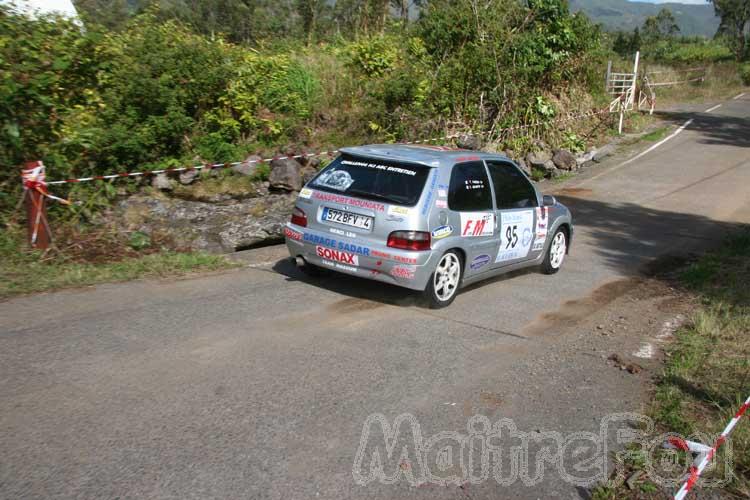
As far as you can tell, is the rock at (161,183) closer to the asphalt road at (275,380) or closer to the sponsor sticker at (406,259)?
the asphalt road at (275,380)

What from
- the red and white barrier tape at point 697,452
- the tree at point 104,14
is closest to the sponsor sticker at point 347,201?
the red and white barrier tape at point 697,452

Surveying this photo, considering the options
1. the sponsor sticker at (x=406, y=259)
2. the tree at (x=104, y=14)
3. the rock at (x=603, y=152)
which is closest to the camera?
the sponsor sticker at (x=406, y=259)

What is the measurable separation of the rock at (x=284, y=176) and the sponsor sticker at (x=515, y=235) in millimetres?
5041

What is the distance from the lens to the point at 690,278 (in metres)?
9.54

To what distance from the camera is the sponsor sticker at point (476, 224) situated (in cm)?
782

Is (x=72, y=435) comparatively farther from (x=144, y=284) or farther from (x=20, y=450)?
(x=144, y=284)

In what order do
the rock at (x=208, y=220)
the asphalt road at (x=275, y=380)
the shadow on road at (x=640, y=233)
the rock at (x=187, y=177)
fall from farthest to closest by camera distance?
the rock at (x=187, y=177)
the shadow on road at (x=640, y=233)
the rock at (x=208, y=220)
the asphalt road at (x=275, y=380)

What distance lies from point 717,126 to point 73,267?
2697cm

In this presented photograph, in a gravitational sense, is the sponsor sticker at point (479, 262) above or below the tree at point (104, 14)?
below

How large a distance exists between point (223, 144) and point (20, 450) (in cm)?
968

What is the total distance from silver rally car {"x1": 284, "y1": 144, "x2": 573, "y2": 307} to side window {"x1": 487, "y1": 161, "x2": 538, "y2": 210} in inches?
0.8

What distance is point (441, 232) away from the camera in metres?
7.45

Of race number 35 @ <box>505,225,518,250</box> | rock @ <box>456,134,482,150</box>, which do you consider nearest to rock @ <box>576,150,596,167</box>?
rock @ <box>456,134,482,150</box>

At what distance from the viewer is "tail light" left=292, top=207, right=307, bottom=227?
26.0 feet
